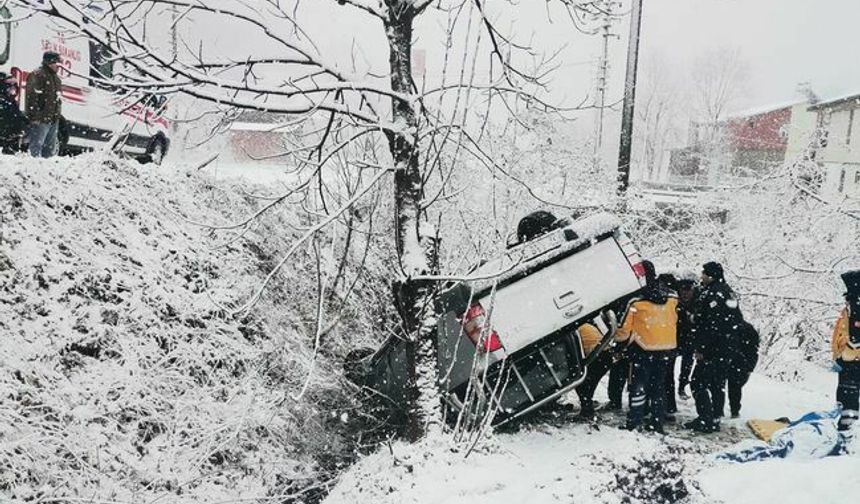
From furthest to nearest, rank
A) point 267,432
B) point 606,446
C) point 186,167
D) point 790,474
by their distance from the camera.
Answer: point 186,167 < point 267,432 < point 606,446 < point 790,474

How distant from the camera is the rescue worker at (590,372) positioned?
6.73m

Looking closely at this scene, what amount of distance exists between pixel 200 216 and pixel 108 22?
Answer: 10.8ft

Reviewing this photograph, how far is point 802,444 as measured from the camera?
5332mm

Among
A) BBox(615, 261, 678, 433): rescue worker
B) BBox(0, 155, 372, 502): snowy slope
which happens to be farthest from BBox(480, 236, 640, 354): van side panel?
BBox(0, 155, 372, 502): snowy slope

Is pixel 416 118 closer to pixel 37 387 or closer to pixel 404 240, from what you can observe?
pixel 404 240

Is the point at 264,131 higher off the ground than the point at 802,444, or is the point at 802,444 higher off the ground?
the point at 264,131

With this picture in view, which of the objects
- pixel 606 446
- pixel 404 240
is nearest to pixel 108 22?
pixel 404 240

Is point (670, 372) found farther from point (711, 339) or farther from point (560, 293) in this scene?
point (560, 293)

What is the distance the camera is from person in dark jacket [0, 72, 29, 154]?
7.59 m

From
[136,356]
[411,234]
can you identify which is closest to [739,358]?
[411,234]

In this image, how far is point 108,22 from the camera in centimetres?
450

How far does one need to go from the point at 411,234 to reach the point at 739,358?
3833mm

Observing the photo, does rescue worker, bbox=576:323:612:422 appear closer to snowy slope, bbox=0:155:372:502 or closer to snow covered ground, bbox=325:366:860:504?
snow covered ground, bbox=325:366:860:504

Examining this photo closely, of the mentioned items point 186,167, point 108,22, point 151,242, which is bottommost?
point 151,242
